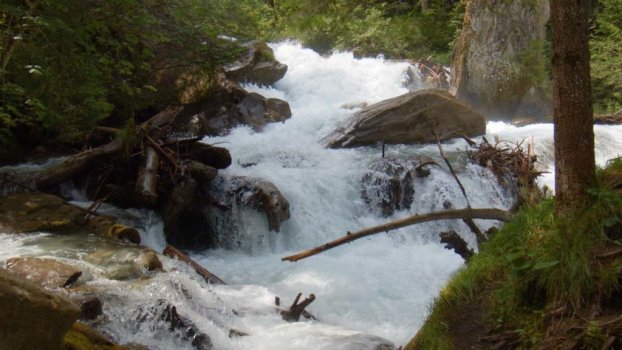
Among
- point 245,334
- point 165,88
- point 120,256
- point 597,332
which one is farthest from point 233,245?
point 597,332

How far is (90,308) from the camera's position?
4.88 meters

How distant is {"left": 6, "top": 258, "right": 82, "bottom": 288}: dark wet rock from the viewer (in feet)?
17.2

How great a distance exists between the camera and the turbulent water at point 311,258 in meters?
5.54

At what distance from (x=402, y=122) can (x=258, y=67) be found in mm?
5567

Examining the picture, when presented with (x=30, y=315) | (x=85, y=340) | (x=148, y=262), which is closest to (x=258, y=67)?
(x=148, y=262)

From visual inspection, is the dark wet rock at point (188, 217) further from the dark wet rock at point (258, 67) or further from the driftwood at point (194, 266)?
the dark wet rock at point (258, 67)

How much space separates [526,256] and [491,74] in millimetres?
13474

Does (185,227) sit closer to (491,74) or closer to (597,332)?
(597,332)

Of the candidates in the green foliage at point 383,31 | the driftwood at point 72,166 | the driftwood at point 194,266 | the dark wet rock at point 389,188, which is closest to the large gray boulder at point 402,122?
the dark wet rock at point 389,188

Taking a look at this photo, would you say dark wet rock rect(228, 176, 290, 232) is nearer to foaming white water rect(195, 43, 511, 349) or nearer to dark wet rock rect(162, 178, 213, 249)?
foaming white water rect(195, 43, 511, 349)

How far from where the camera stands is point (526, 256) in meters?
3.73

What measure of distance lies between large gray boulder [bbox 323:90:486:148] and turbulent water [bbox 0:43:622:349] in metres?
0.35

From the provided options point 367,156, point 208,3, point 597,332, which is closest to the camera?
point 597,332

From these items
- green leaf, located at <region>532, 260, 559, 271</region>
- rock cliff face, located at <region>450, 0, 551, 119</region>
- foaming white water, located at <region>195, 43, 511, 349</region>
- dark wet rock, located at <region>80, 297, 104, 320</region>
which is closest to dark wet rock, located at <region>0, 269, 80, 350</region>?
dark wet rock, located at <region>80, 297, 104, 320</region>
